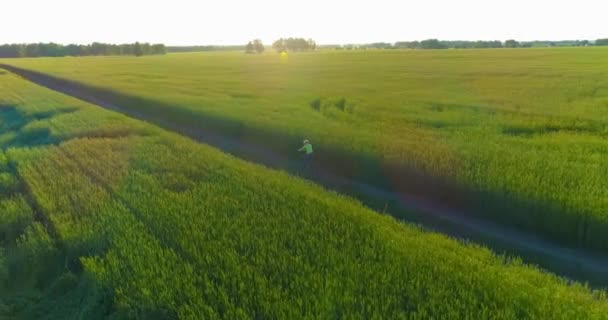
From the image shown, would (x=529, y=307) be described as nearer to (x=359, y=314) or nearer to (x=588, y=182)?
(x=359, y=314)

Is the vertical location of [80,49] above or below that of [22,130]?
above

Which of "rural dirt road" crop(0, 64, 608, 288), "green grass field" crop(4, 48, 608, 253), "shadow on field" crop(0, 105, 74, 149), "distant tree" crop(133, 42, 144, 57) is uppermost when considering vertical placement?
"distant tree" crop(133, 42, 144, 57)

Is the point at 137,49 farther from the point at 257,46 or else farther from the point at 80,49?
the point at 257,46

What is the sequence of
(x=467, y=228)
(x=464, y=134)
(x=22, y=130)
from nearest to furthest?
(x=467, y=228) < (x=464, y=134) < (x=22, y=130)

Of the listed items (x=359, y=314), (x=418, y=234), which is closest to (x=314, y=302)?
(x=359, y=314)

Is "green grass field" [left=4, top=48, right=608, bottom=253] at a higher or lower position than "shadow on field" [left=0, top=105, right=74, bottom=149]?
higher

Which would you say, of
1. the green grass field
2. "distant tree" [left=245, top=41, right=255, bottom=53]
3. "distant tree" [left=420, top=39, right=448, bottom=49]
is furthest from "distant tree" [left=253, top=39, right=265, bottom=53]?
the green grass field

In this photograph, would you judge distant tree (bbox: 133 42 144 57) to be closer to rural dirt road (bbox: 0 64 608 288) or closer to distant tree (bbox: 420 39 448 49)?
distant tree (bbox: 420 39 448 49)

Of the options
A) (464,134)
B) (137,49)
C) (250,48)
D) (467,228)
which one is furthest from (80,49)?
(467,228)

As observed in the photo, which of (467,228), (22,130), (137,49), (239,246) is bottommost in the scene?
(467,228)

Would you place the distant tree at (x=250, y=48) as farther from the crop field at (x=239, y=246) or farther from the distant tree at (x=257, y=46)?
the crop field at (x=239, y=246)
